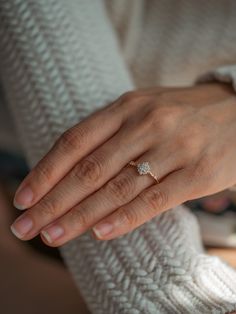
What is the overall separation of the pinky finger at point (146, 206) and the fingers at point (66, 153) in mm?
70

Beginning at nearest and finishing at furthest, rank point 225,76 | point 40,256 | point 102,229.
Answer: point 102,229 < point 225,76 < point 40,256

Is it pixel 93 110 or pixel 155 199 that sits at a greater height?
pixel 93 110

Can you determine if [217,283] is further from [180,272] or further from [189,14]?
[189,14]

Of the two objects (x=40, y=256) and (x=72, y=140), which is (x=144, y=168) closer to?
(x=72, y=140)

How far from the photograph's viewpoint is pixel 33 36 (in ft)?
2.19

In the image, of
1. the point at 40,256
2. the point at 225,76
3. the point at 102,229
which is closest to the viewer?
the point at 102,229

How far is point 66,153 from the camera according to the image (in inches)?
22.3

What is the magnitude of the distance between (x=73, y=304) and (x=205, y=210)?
263 millimetres

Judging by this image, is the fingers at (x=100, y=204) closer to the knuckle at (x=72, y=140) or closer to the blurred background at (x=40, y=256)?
the knuckle at (x=72, y=140)

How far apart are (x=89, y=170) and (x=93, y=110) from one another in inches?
4.7

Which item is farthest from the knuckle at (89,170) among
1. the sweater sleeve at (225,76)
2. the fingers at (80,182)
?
the sweater sleeve at (225,76)

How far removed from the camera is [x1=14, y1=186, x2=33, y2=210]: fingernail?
54cm

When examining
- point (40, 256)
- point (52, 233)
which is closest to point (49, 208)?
point (52, 233)

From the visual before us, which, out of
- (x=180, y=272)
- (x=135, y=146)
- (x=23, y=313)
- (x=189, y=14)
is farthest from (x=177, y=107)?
(x=23, y=313)
